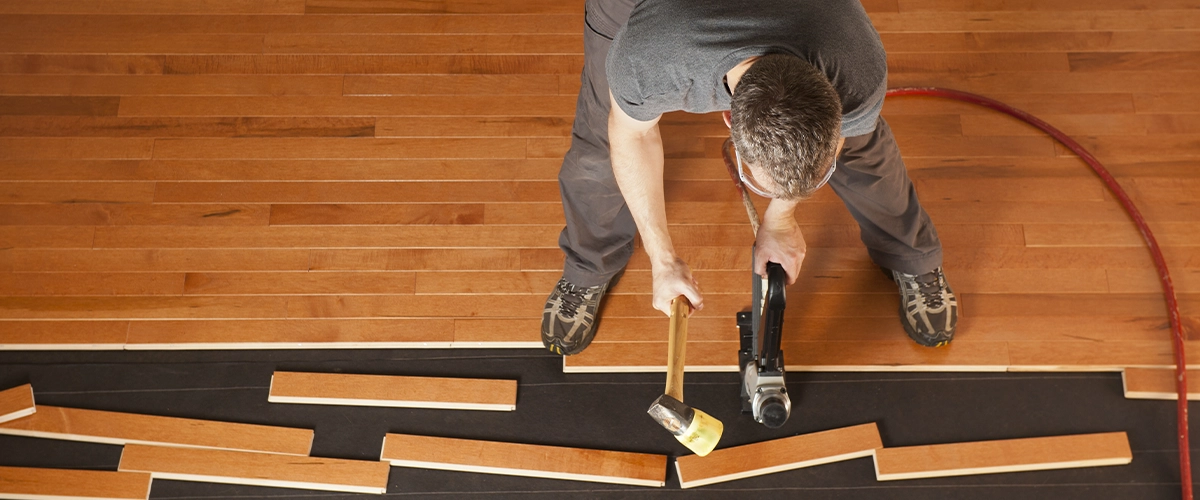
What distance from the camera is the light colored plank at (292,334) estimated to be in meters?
2.32

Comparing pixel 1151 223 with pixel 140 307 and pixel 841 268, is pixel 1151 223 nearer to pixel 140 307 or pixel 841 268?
pixel 841 268

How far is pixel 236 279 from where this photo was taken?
2404 mm

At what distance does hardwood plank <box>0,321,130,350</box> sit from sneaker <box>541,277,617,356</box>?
1.24 m

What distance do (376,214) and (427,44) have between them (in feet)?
2.12

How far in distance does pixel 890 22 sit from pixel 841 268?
3.10 feet

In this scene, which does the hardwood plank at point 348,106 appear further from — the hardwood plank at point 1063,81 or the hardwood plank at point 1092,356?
the hardwood plank at point 1092,356

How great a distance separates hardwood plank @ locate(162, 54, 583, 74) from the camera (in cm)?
268

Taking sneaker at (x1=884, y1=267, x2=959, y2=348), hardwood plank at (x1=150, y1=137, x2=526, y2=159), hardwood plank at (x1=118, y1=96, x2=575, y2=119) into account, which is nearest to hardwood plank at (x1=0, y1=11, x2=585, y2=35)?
hardwood plank at (x1=118, y1=96, x2=575, y2=119)

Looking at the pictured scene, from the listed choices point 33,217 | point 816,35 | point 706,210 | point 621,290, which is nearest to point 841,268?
point 706,210

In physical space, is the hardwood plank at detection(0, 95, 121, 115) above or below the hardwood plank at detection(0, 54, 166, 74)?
below

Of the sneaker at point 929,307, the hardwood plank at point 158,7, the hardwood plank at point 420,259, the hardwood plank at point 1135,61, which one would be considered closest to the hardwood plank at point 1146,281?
the sneaker at point 929,307

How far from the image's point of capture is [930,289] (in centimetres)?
223

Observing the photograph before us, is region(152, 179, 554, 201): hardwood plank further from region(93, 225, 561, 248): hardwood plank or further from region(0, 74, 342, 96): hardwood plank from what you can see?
region(0, 74, 342, 96): hardwood plank

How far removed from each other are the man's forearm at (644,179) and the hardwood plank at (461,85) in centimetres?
99
